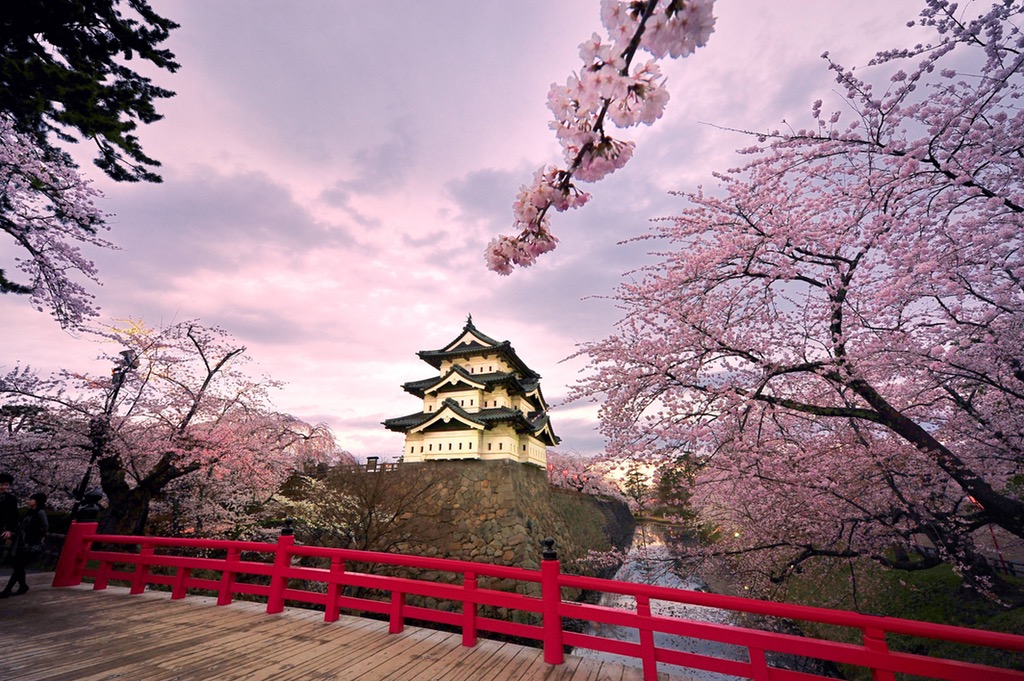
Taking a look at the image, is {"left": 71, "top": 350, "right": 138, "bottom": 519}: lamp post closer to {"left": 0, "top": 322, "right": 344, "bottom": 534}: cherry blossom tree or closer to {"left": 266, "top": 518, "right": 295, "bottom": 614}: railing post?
{"left": 0, "top": 322, "right": 344, "bottom": 534}: cherry blossom tree

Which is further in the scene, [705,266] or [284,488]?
[284,488]

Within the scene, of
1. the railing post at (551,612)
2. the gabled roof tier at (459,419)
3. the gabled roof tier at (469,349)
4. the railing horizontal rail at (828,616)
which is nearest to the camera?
the railing horizontal rail at (828,616)

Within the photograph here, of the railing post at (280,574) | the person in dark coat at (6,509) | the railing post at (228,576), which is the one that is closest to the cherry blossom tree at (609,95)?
A: the railing post at (280,574)

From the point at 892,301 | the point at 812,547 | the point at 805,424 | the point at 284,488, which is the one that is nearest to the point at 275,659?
the point at 812,547

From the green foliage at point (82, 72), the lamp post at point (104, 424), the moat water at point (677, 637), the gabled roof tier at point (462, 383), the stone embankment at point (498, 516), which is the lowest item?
the moat water at point (677, 637)

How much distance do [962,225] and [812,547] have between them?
511cm

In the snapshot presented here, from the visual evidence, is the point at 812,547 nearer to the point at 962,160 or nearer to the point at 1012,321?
the point at 1012,321

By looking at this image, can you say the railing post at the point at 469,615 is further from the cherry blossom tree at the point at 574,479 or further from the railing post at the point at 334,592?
the cherry blossom tree at the point at 574,479

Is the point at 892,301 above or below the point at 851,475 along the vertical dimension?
above

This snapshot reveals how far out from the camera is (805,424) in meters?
6.97

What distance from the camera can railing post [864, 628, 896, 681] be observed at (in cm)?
Answer: 259

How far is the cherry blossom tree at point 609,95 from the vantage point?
1677 mm

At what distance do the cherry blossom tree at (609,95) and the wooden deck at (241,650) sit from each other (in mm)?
3947

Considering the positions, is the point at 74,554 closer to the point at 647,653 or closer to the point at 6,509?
the point at 6,509
